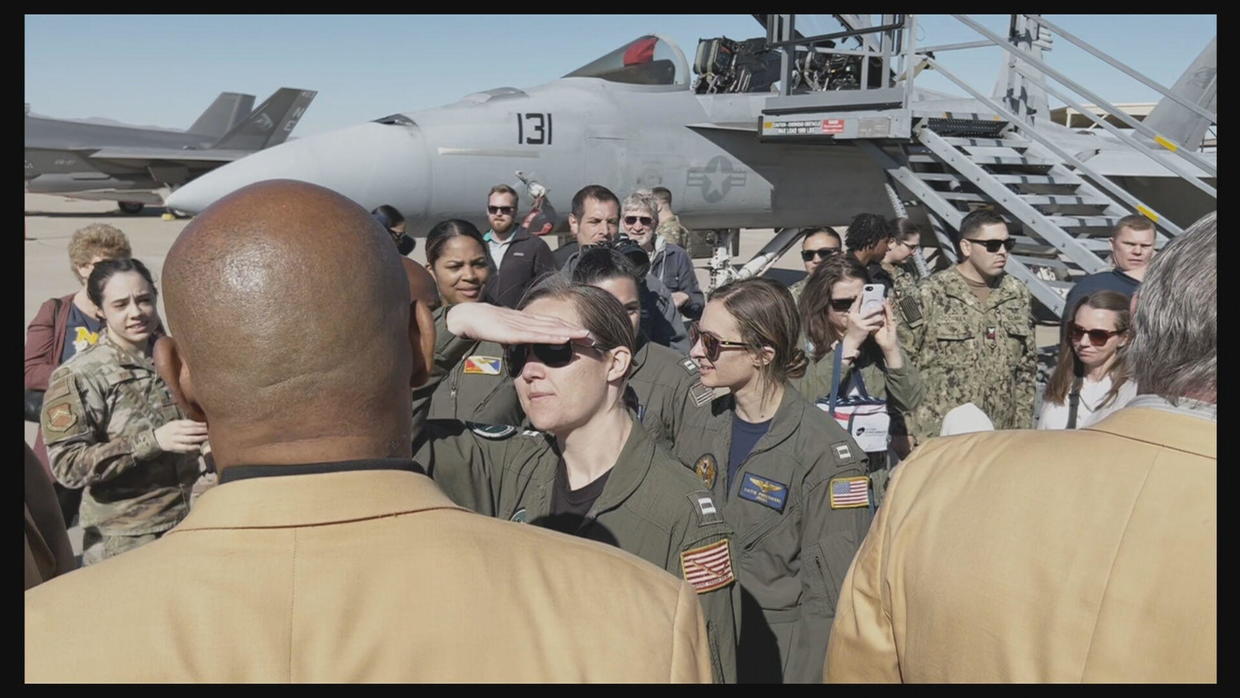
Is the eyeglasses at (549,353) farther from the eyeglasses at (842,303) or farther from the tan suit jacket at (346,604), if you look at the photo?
the eyeglasses at (842,303)

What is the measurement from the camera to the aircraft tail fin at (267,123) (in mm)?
35438

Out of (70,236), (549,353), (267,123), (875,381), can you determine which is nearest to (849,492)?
(549,353)

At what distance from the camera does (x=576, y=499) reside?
2473 mm

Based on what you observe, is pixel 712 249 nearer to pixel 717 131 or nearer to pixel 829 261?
pixel 717 131

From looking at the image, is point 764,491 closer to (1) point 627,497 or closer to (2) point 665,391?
(1) point 627,497

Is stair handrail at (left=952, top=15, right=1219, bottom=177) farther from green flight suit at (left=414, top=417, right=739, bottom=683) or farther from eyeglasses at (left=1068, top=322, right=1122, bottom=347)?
green flight suit at (left=414, top=417, right=739, bottom=683)

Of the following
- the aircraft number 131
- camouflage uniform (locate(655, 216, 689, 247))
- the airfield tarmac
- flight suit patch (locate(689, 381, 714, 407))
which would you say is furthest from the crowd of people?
the aircraft number 131

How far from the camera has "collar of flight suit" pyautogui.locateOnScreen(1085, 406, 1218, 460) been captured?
1.35 metres

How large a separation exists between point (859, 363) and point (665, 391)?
37.3 inches

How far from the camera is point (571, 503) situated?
2467mm

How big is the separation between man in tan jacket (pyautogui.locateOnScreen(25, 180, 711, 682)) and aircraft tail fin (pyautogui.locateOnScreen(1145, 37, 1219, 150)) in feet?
48.2

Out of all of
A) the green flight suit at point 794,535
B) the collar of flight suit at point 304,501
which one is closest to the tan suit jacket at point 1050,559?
the collar of flight suit at point 304,501

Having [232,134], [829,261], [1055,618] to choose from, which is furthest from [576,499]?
[232,134]

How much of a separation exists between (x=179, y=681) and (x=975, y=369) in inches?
193
